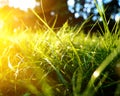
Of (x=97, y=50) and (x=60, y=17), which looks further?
(x=60, y=17)

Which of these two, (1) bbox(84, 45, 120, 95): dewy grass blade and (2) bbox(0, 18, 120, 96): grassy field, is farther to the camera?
(2) bbox(0, 18, 120, 96): grassy field

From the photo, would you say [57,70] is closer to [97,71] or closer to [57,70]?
[57,70]

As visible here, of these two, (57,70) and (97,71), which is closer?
(97,71)

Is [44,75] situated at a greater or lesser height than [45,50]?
lesser

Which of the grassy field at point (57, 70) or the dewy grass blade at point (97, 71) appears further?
the grassy field at point (57, 70)

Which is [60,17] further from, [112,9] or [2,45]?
[2,45]

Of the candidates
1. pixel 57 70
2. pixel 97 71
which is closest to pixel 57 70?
pixel 57 70

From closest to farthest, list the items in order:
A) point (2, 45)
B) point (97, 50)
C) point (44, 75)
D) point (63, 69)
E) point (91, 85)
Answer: point (91, 85)
point (44, 75)
point (63, 69)
point (97, 50)
point (2, 45)

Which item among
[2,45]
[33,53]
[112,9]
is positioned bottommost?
[33,53]

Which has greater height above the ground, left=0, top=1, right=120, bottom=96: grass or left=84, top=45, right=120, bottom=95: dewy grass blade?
left=0, top=1, right=120, bottom=96: grass

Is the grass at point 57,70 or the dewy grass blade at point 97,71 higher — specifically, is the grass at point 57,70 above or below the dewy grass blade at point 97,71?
above

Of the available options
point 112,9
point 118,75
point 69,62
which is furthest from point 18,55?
point 112,9
